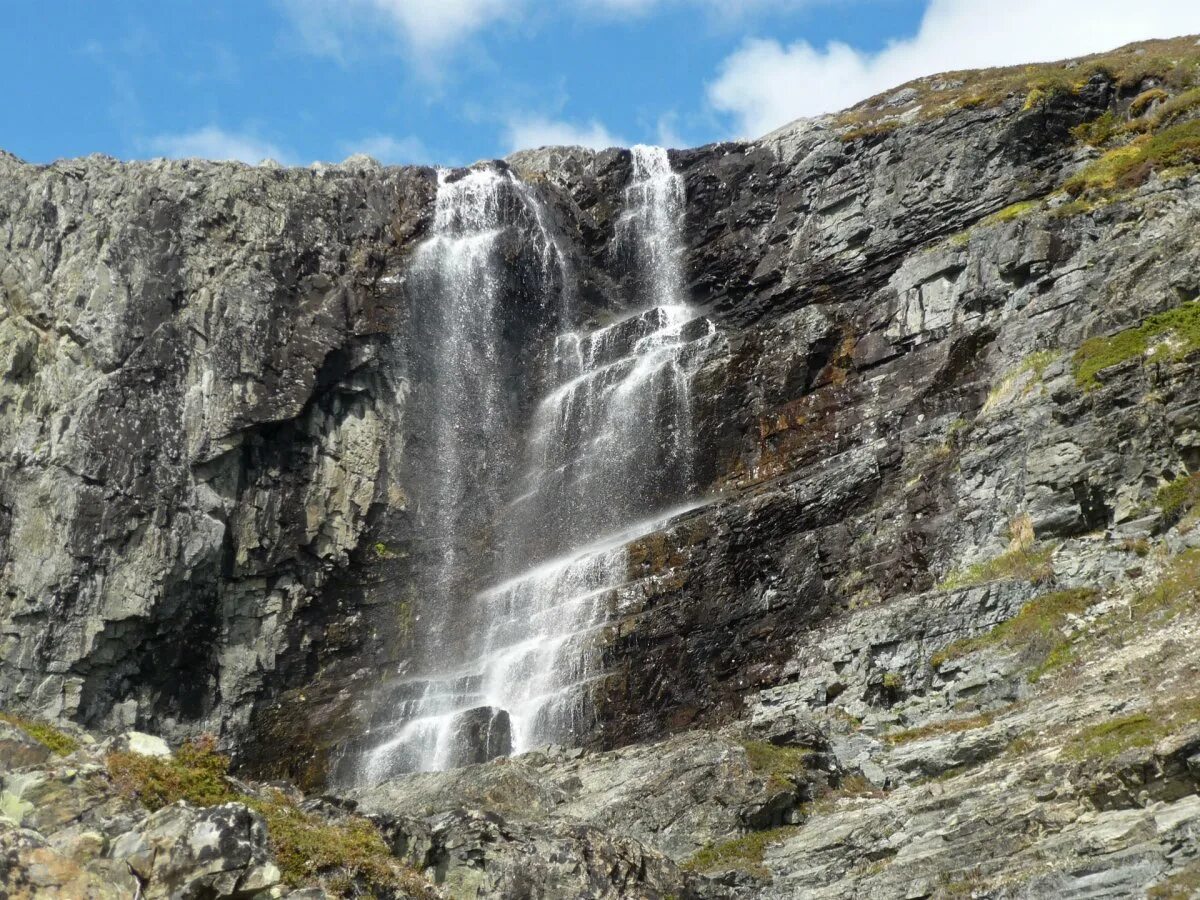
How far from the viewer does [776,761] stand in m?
24.6

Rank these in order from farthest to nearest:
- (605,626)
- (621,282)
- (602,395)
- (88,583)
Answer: (621,282), (602,395), (88,583), (605,626)

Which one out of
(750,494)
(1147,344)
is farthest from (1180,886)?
(750,494)

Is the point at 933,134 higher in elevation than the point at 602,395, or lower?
higher

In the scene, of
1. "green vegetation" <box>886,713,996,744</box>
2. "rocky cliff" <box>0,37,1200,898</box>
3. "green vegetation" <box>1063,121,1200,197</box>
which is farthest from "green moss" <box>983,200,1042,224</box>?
"green vegetation" <box>886,713,996,744</box>

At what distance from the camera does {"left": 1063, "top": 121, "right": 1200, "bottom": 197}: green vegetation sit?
39.3 m

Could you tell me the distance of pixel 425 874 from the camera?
56.5ft

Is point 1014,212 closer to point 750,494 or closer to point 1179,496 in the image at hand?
point 750,494

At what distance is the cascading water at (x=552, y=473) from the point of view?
35.6 m

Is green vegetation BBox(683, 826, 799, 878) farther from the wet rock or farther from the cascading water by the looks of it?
the wet rock

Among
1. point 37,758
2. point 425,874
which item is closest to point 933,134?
point 425,874

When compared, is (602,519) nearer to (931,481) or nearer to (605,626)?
(605,626)

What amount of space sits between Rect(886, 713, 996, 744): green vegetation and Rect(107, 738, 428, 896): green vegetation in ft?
35.3

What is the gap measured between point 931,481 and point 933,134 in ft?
66.5

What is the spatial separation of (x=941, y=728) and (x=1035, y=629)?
2851 mm
